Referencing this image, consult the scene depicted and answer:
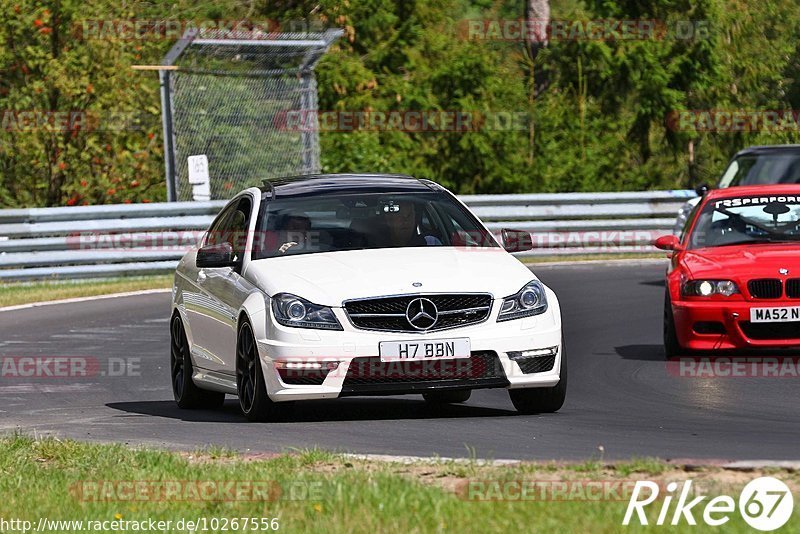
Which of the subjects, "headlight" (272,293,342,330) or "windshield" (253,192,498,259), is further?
"windshield" (253,192,498,259)

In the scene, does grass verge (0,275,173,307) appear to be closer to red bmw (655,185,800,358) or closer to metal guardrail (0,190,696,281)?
metal guardrail (0,190,696,281)

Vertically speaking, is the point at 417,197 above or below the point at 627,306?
above

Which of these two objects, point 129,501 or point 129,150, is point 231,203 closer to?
point 129,501

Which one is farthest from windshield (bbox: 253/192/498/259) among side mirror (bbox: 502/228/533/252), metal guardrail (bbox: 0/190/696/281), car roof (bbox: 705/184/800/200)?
metal guardrail (bbox: 0/190/696/281)

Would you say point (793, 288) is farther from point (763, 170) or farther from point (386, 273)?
point (763, 170)

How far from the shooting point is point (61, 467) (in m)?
8.97

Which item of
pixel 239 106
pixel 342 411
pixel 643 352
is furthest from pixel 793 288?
pixel 239 106

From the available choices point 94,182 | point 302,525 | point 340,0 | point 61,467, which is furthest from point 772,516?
point 340,0

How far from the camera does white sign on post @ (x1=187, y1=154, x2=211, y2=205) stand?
25.1 meters

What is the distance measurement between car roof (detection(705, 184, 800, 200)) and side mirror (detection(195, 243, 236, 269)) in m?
5.61

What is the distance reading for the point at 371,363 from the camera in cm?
1031

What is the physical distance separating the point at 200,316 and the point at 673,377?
3613 mm

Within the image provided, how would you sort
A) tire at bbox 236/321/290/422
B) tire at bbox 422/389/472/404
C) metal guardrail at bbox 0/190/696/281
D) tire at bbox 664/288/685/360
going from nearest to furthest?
tire at bbox 236/321/290/422 < tire at bbox 422/389/472/404 < tire at bbox 664/288/685/360 < metal guardrail at bbox 0/190/696/281

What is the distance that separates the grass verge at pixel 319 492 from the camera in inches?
266
